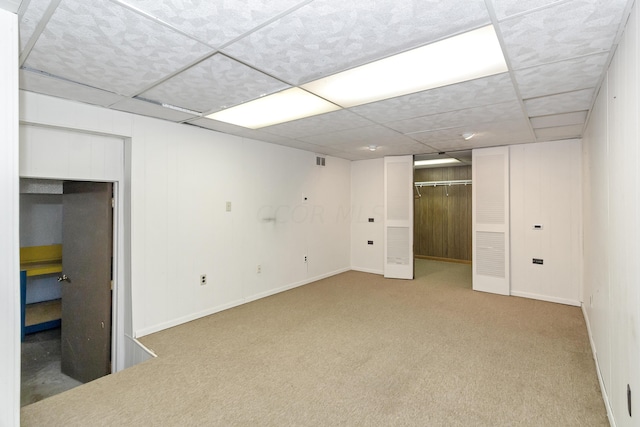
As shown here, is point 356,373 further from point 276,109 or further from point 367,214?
point 367,214

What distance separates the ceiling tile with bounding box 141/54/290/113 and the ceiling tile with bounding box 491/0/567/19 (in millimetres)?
1595

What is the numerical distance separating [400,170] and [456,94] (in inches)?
131

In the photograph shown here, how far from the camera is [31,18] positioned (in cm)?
174

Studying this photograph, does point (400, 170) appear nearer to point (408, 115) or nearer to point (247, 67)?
point (408, 115)

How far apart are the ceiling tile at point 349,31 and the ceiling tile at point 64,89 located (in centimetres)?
157

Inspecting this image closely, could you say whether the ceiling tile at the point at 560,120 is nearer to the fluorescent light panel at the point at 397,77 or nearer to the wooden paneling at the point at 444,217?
the fluorescent light panel at the point at 397,77

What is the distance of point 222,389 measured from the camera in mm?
2553

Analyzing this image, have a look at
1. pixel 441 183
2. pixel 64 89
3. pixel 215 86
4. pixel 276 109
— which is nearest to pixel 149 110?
pixel 64 89

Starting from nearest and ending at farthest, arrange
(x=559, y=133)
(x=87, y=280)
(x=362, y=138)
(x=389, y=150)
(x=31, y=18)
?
(x=31, y=18) → (x=87, y=280) → (x=559, y=133) → (x=362, y=138) → (x=389, y=150)

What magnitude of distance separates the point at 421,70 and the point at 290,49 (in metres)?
1.03

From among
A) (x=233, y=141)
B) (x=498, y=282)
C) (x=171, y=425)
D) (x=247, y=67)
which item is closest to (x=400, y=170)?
(x=498, y=282)

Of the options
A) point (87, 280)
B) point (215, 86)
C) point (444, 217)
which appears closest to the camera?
point (215, 86)

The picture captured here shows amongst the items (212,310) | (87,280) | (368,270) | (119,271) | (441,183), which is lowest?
(212,310)

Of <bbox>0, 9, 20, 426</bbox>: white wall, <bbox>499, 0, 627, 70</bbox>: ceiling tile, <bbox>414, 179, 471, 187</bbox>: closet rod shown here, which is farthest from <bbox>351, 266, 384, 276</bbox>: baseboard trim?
<bbox>0, 9, 20, 426</bbox>: white wall
